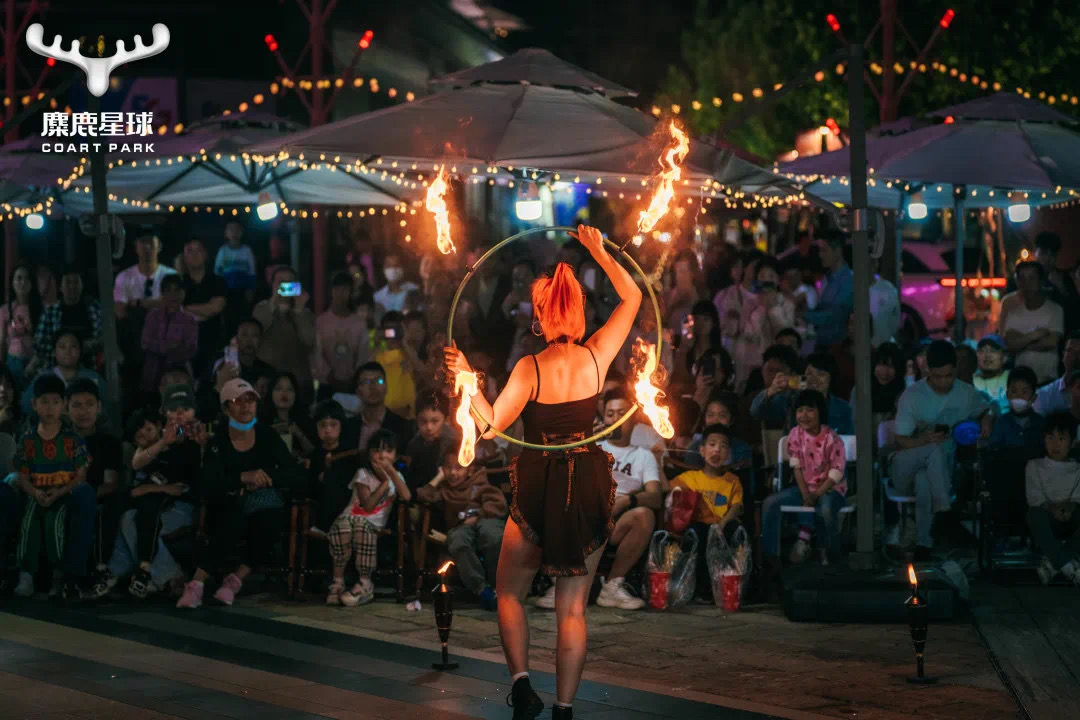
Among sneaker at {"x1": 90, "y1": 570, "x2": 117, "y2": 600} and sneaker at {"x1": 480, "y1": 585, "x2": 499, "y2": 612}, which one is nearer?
sneaker at {"x1": 480, "y1": 585, "x2": 499, "y2": 612}

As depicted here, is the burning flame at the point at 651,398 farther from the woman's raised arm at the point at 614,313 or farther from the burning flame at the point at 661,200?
the burning flame at the point at 661,200

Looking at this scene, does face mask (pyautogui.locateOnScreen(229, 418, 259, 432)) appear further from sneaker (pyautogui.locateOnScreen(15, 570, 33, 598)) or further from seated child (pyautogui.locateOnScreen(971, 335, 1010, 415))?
seated child (pyautogui.locateOnScreen(971, 335, 1010, 415))

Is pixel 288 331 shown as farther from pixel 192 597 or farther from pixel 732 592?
pixel 732 592

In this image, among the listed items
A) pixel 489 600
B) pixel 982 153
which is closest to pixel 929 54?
pixel 982 153

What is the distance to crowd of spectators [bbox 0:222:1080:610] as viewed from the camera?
11.0 metres

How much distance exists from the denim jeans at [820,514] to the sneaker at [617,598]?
1.18 m

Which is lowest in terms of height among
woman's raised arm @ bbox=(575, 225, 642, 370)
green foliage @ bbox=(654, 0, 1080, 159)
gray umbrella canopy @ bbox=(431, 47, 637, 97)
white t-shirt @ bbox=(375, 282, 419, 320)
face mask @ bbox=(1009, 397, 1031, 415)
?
face mask @ bbox=(1009, 397, 1031, 415)

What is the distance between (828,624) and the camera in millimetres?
9898

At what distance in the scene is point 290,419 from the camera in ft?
40.3

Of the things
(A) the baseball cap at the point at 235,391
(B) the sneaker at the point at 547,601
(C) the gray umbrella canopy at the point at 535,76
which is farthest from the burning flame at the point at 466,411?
(C) the gray umbrella canopy at the point at 535,76

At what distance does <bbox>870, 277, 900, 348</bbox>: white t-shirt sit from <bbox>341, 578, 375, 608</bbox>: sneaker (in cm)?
576

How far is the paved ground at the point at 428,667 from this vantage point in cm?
762

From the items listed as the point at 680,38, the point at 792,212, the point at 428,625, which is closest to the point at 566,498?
the point at 428,625

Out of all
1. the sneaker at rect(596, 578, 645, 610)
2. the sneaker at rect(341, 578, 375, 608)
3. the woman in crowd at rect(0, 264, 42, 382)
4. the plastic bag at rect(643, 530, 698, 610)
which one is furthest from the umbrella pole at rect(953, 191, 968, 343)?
the woman in crowd at rect(0, 264, 42, 382)
